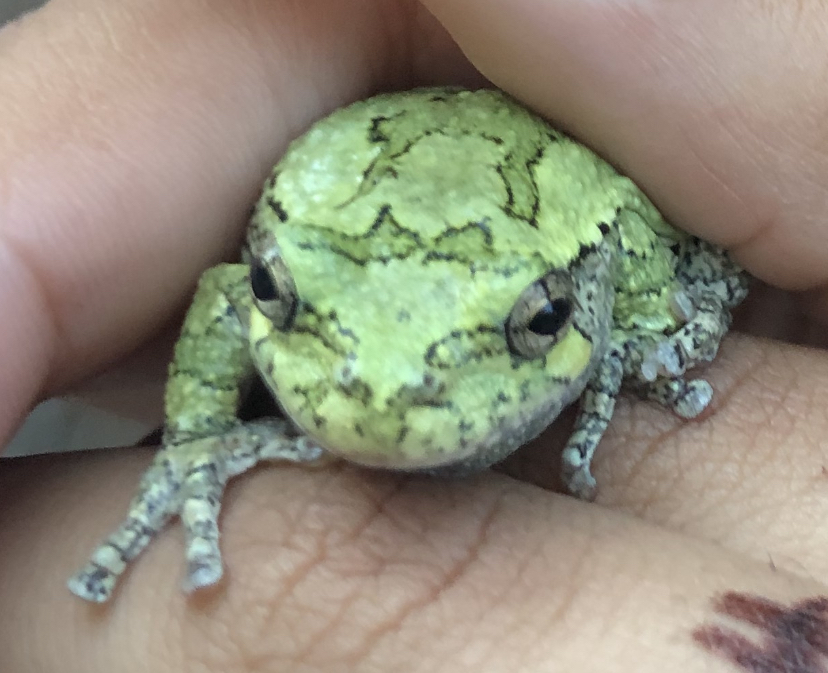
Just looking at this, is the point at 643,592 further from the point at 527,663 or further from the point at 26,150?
the point at 26,150

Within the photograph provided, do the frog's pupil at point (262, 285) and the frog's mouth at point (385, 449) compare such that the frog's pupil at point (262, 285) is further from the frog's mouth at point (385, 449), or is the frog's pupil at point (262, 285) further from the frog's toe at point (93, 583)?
the frog's toe at point (93, 583)

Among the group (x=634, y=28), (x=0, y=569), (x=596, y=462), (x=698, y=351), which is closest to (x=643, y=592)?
(x=596, y=462)

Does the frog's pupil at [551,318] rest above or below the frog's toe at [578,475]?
above

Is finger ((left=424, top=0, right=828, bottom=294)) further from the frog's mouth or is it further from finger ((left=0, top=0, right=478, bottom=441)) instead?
the frog's mouth

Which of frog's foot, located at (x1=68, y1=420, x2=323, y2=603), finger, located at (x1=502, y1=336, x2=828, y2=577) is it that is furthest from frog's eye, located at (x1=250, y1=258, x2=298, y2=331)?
finger, located at (x1=502, y1=336, x2=828, y2=577)

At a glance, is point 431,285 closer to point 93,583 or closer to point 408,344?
point 408,344

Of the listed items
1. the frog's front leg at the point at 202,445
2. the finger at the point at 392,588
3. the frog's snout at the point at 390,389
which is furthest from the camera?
the frog's front leg at the point at 202,445

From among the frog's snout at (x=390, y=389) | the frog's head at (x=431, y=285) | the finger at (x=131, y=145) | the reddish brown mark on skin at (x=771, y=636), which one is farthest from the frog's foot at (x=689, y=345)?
the finger at (x=131, y=145)

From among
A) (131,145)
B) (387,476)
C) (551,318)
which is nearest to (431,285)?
(551,318)
